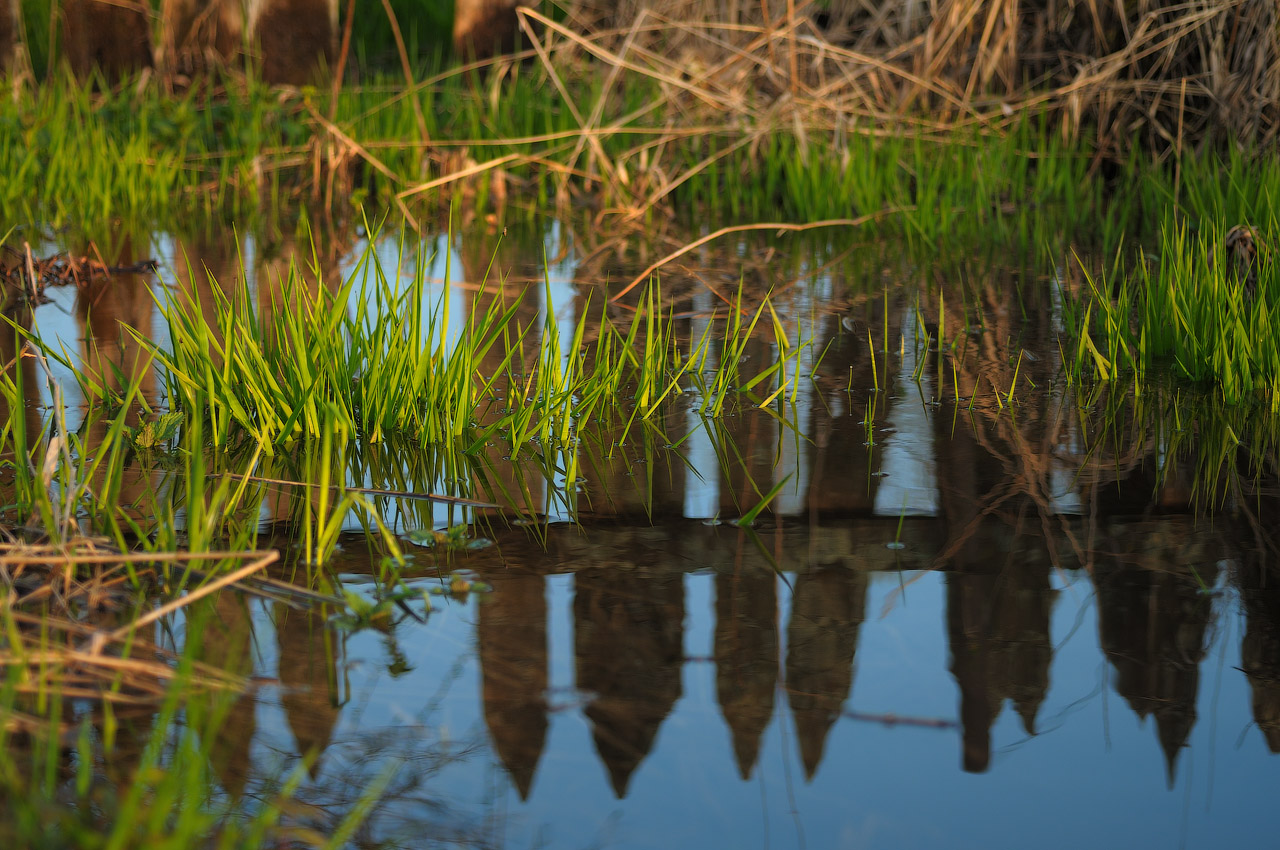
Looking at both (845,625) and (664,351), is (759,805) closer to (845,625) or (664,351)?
(845,625)

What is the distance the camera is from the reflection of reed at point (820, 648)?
1451mm

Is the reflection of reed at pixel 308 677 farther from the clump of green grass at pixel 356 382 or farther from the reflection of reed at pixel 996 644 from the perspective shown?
the reflection of reed at pixel 996 644

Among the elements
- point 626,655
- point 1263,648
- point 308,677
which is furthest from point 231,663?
point 1263,648

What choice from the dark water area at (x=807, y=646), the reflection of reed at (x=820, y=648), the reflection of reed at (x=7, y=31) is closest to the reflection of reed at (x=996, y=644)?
the dark water area at (x=807, y=646)

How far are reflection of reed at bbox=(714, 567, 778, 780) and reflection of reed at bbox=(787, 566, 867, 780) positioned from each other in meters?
0.03

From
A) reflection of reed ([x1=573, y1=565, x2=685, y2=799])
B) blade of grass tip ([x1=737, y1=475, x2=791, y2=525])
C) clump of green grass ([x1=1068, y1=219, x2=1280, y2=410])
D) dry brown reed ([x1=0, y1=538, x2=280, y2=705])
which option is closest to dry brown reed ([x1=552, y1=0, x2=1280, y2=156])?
clump of green grass ([x1=1068, y1=219, x2=1280, y2=410])

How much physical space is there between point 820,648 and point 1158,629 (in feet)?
1.50

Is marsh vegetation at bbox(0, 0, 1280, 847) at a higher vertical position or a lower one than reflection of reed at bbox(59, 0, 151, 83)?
lower

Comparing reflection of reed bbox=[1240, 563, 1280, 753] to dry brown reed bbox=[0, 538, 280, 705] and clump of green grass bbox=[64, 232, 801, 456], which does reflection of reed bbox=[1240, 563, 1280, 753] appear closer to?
clump of green grass bbox=[64, 232, 801, 456]

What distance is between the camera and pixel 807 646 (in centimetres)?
162

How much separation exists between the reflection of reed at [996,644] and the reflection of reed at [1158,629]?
0.09 meters

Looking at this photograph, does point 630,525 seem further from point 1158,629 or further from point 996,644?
point 1158,629

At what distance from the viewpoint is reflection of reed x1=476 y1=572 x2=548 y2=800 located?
4.62 feet

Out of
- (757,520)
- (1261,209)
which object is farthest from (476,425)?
(1261,209)
